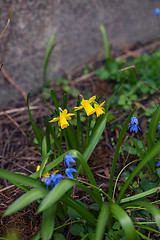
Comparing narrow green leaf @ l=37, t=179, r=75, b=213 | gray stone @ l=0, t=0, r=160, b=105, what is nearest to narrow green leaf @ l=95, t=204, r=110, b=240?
narrow green leaf @ l=37, t=179, r=75, b=213

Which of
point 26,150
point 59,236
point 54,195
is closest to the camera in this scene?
point 54,195

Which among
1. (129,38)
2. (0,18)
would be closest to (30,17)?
(0,18)

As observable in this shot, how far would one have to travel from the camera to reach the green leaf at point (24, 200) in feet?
3.45

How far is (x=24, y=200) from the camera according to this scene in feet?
3.62

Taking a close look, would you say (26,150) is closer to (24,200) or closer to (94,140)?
(94,140)

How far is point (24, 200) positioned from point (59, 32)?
216cm

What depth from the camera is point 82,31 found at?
9.71 feet

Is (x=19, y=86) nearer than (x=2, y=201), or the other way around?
(x=2, y=201)

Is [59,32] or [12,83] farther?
[59,32]

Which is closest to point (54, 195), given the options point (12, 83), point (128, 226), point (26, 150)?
point (128, 226)

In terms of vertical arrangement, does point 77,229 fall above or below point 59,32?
below

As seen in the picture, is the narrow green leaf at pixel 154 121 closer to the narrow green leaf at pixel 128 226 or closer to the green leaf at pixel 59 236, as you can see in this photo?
the narrow green leaf at pixel 128 226

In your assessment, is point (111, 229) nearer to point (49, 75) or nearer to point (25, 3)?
point (49, 75)

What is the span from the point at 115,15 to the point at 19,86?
5.22 ft
